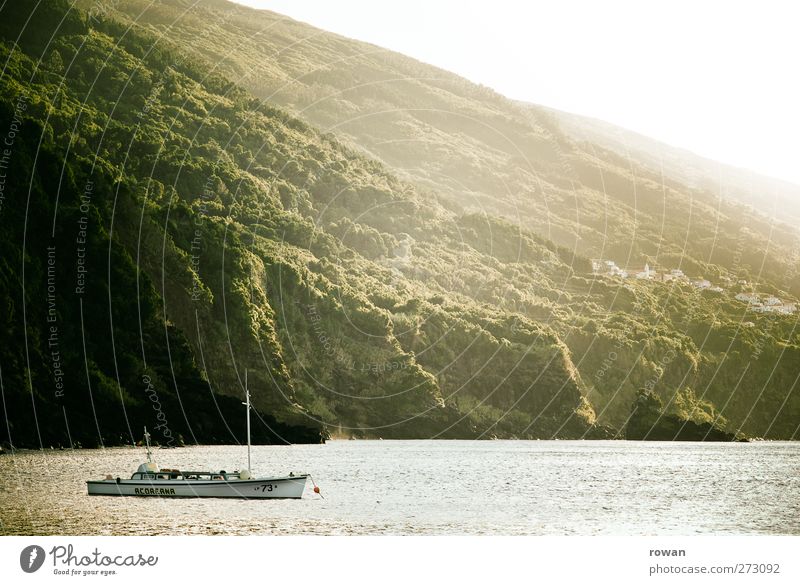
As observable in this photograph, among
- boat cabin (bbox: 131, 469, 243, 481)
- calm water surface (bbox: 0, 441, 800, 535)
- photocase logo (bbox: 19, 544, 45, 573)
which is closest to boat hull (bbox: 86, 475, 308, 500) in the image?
boat cabin (bbox: 131, 469, 243, 481)

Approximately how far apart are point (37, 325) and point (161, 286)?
3918cm

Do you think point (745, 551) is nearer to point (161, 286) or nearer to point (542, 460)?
point (542, 460)

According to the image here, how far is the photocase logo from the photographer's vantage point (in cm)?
5650

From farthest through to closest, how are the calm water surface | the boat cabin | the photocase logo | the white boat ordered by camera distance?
the boat cabin → the white boat → the calm water surface → the photocase logo

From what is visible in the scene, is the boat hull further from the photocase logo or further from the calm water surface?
the photocase logo

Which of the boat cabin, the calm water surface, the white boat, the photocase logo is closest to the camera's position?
the photocase logo

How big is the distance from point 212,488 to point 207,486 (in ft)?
1.38

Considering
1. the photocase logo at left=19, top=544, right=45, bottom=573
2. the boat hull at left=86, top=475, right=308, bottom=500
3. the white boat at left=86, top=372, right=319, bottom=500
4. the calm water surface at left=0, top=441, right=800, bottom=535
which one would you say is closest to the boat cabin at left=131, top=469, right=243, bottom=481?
the white boat at left=86, top=372, right=319, bottom=500

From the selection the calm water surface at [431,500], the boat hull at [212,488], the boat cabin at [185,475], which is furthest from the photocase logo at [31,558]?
the boat cabin at [185,475]

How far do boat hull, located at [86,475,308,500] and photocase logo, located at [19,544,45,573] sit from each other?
87.6 feet

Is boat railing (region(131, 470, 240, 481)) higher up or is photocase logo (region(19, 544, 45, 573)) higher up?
photocase logo (region(19, 544, 45, 573))

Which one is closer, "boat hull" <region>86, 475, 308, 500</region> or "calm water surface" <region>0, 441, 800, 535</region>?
"calm water surface" <region>0, 441, 800, 535</region>

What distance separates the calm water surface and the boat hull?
1.10 m

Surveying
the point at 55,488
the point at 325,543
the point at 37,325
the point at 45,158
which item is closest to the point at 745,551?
the point at 325,543
